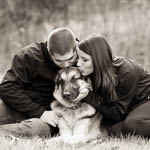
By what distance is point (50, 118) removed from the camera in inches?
203

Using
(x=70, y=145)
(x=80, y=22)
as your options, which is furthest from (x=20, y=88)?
(x=80, y=22)

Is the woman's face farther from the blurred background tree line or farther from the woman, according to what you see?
the blurred background tree line

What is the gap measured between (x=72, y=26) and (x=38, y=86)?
19.1ft

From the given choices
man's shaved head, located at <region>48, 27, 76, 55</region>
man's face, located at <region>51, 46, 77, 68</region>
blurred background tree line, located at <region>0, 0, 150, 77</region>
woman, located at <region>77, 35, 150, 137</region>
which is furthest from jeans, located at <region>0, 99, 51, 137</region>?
blurred background tree line, located at <region>0, 0, 150, 77</region>

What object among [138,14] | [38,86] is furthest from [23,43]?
[38,86]

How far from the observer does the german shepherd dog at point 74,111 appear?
4.98m

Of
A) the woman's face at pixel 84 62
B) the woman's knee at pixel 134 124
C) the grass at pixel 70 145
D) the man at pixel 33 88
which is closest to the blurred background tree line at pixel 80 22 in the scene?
the man at pixel 33 88

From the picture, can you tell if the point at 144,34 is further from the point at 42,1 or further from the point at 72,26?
the point at 42,1

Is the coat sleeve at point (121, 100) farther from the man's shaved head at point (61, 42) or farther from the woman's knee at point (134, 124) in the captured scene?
the man's shaved head at point (61, 42)

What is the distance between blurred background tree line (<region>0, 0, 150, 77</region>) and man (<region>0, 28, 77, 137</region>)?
4.68 m

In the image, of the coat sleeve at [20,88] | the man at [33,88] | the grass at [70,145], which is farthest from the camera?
the coat sleeve at [20,88]

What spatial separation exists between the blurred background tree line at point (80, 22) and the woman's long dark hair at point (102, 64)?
4974mm

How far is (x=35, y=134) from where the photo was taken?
5016 millimetres

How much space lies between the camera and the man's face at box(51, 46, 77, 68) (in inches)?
192
